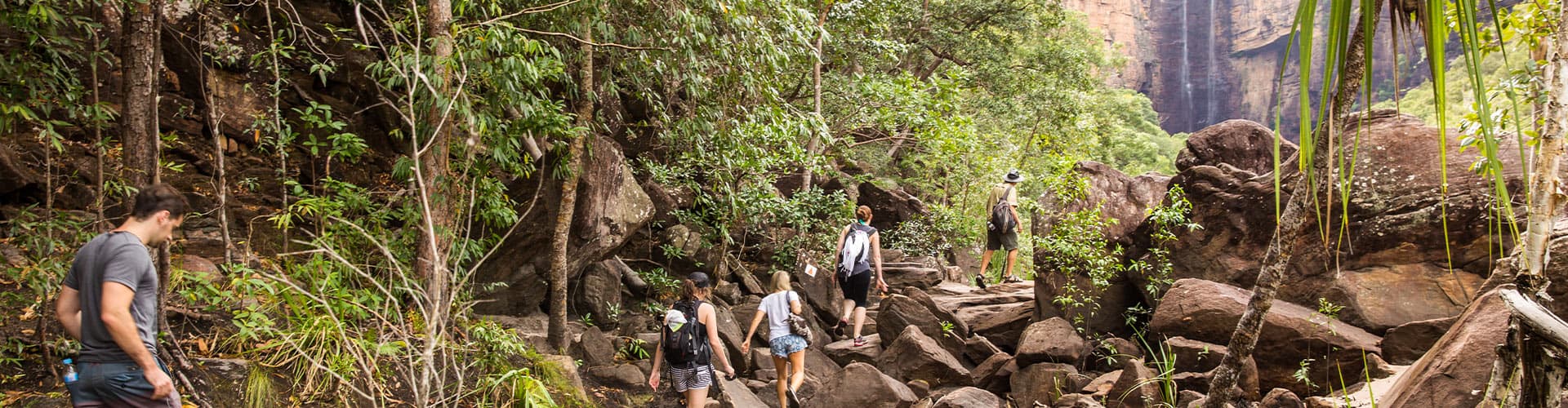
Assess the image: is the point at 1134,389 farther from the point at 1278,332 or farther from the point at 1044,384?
the point at 1278,332

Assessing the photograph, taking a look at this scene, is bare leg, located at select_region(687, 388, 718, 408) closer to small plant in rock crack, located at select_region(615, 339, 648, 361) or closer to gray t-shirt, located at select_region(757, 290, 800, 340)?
gray t-shirt, located at select_region(757, 290, 800, 340)

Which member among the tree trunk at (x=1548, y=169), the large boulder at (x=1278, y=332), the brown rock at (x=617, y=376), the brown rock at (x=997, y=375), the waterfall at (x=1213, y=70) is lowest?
the brown rock at (x=997, y=375)

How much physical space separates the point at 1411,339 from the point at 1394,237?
49.7 inches

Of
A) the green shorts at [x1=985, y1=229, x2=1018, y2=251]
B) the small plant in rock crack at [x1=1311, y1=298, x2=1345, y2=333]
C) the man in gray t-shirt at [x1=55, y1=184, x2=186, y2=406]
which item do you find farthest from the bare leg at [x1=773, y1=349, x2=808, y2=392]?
the man in gray t-shirt at [x1=55, y1=184, x2=186, y2=406]

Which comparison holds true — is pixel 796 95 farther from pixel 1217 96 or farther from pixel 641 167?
pixel 1217 96

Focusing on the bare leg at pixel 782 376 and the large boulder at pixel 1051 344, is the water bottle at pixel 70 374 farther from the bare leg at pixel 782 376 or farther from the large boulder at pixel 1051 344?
the large boulder at pixel 1051 344

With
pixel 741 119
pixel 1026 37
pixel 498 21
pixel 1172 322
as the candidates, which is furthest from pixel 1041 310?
pixel 1026 37

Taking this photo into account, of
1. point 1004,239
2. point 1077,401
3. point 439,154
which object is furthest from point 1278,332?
point 439,154

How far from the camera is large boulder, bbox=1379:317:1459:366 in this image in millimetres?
6008

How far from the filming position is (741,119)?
324 inches

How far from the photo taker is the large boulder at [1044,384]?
23.6ft

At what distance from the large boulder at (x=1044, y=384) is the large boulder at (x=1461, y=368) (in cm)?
298

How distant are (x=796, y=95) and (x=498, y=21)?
6943mm

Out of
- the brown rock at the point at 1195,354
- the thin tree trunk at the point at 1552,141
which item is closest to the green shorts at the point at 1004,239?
the brown rock at the point at 1195,354
